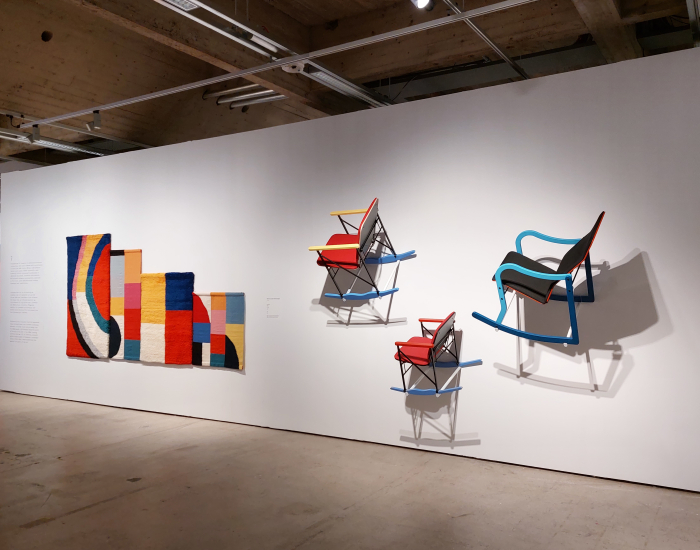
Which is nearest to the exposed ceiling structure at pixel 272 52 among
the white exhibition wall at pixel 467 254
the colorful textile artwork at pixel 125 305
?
the white exhibition wall at pixel 467 254

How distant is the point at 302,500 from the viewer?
138 inches

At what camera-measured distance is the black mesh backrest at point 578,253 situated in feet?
→ 11.3

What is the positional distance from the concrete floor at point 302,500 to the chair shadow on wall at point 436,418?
14 centimetres

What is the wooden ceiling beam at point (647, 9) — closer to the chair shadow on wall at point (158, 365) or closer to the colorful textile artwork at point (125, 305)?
the chair shadow on wall at point (158, 365)

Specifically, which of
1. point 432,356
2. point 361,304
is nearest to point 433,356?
point 432,356

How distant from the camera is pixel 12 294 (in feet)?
23.9

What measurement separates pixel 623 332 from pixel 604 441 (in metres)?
0.76

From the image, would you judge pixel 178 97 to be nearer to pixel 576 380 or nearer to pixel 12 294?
pixel 12 294

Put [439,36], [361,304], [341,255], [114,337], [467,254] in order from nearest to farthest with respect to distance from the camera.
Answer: [467,254] → [341,255] → [361,304] → [439,36] → [114,337]

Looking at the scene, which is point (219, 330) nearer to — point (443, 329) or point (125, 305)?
point (125, 305)

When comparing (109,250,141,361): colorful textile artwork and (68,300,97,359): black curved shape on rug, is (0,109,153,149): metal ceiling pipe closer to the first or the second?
(109,250,141,361): colorful textile artwork

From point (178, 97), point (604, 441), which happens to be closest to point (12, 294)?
point (178, 97)

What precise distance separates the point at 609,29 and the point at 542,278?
237 cm

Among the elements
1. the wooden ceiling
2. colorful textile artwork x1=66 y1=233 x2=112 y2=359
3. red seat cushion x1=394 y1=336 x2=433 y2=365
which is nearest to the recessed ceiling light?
the wooden ceiling
